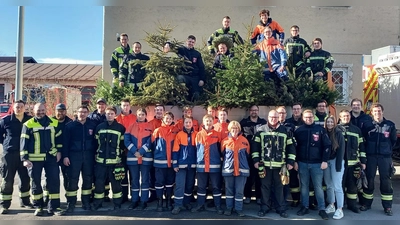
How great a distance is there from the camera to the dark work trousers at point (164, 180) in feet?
19.5

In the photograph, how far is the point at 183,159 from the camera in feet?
19.0

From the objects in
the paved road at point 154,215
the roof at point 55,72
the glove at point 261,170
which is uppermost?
the roof at point 55,72

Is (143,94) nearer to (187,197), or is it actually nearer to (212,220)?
(187,197)

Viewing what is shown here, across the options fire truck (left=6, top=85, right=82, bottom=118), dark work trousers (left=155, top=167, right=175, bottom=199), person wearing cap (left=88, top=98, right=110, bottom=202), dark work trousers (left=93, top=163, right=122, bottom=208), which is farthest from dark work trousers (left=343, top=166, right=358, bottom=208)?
fire truck (left=6, top=85, right=82, bottom=118)

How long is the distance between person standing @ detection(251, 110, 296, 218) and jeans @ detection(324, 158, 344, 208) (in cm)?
71

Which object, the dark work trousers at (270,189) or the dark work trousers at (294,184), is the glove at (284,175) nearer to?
the dark work trousers at (270,189)

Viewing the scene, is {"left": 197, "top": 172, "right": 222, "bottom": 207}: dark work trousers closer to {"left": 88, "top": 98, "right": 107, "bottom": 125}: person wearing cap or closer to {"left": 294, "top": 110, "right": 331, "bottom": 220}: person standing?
{"left": 294, "top": 110, "right": 331, "bottom": 220}: person standing

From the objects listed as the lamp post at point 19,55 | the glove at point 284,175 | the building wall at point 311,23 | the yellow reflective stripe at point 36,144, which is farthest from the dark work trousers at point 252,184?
the building wall at point 311,23

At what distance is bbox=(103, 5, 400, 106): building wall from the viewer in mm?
13648

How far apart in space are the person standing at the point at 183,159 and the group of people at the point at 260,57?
4.33 ft

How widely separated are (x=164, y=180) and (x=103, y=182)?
109cm

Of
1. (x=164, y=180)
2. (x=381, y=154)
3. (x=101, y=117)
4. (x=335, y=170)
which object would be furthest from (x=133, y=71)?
(x=381, y=154)

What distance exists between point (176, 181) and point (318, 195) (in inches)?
98.6

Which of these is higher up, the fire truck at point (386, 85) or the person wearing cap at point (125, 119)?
the fire truck at point (386, 85)
